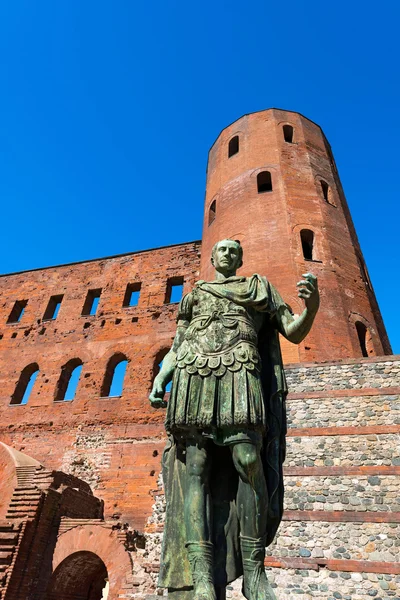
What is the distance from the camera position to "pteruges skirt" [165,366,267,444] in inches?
98.8

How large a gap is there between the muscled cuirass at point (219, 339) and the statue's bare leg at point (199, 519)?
47cm

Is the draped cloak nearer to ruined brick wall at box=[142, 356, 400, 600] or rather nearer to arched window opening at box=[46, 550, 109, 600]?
ruined brick wall at box=[142, 356, 400, 600]

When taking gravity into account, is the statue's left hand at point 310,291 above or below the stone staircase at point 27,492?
below

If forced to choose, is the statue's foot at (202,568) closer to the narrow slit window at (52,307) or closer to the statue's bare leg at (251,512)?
the statue's bare leg at (251,512)

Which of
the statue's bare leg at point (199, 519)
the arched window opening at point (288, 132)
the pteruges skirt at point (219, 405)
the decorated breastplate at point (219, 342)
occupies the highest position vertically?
the arched window opening at point (288, 132)

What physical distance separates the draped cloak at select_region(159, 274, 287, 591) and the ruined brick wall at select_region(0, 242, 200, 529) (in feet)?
35.6

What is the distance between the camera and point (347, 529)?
7.11 m

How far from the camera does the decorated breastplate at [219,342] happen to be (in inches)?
106

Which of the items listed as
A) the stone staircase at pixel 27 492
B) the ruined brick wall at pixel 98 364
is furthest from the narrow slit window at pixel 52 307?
the stone staircase at pixel 27 492

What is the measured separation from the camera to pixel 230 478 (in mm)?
2713

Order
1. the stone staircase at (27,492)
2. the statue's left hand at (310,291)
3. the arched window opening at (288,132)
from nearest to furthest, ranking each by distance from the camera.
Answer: the statue's left hand at (310,291) → the stone staircase at (27,492) → the arched window opening at (288,132)

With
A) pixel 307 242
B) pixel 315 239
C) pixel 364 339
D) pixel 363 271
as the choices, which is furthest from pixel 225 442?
pixel 363 271

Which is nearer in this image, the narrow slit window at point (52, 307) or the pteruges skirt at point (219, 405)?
the pteruges skirt at point (219, 405)

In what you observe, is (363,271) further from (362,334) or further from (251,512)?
(251,512)
